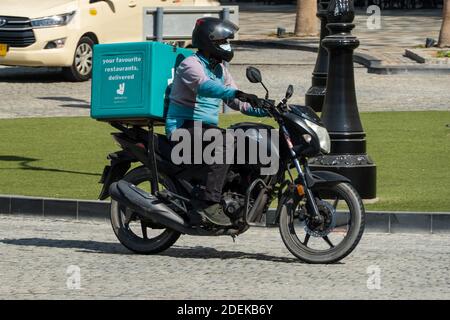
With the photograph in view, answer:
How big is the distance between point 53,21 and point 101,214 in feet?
35.2

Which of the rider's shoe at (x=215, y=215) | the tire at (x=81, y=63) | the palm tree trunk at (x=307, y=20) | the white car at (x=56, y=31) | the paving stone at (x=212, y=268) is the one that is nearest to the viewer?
the paving stone at (x=212, y=268)

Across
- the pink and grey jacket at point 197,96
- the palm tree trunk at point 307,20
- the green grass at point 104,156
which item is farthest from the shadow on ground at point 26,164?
the palm tree trunk at point 307,20

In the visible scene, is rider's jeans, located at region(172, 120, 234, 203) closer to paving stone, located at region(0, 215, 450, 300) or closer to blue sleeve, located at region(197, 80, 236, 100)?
blue sleeve, located at region(197, 80, 236, 100)

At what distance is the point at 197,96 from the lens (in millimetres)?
9984

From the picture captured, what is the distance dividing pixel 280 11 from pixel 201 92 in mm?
33845

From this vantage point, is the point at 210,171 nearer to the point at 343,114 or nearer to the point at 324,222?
the point at 324,222

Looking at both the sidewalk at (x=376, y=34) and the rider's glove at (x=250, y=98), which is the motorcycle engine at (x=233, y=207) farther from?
the sidewalk at (x=376, y=34)

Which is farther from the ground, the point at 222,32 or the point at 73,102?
the point at 222,32

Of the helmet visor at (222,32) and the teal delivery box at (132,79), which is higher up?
the helmet visor at (222,32)

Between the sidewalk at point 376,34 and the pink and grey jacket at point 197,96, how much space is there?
14.5 meters

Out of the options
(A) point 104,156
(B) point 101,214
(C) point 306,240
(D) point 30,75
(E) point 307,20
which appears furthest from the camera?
(E) point 307,20

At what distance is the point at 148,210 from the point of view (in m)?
10.1

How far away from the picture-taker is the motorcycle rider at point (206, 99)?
983 cm

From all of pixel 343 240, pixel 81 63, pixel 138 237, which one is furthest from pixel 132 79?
pixel 81 63
